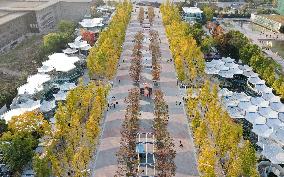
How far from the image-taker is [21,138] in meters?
40.0

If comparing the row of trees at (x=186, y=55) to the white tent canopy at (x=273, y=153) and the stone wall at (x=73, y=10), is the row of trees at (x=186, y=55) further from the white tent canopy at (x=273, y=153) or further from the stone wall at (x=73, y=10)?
the stone wall at (x=73, y=10)

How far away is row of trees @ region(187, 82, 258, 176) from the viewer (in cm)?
3603

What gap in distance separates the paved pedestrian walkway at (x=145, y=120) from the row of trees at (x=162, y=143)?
50.5 inches

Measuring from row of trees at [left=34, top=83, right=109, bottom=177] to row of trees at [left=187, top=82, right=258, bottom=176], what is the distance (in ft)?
41.0

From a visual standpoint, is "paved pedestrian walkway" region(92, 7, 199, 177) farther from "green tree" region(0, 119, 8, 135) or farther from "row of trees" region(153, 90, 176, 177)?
"green tree" region(0, 119, 8, 135)

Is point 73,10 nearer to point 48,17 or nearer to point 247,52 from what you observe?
point 48,17

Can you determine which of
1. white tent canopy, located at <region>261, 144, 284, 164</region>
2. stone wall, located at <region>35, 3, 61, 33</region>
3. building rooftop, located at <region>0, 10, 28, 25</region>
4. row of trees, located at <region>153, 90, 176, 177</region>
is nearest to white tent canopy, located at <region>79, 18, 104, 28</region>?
stone wall, located at <region>35, 3, 61, 33</region>

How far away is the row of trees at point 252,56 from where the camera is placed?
5659cm

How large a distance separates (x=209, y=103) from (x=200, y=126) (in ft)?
26.4

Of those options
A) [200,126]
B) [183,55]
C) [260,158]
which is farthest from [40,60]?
[260,158]

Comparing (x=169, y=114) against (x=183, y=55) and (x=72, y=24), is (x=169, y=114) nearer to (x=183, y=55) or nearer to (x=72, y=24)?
(x=183, y=55)

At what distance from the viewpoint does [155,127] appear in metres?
45.4

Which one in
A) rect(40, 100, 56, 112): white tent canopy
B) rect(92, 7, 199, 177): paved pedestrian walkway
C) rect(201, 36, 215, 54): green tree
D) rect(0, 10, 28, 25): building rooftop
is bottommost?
rect(92, 7, 199, 177): paved pedestrian walkway

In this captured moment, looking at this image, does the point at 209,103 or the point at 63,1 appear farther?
the point at 63,1
